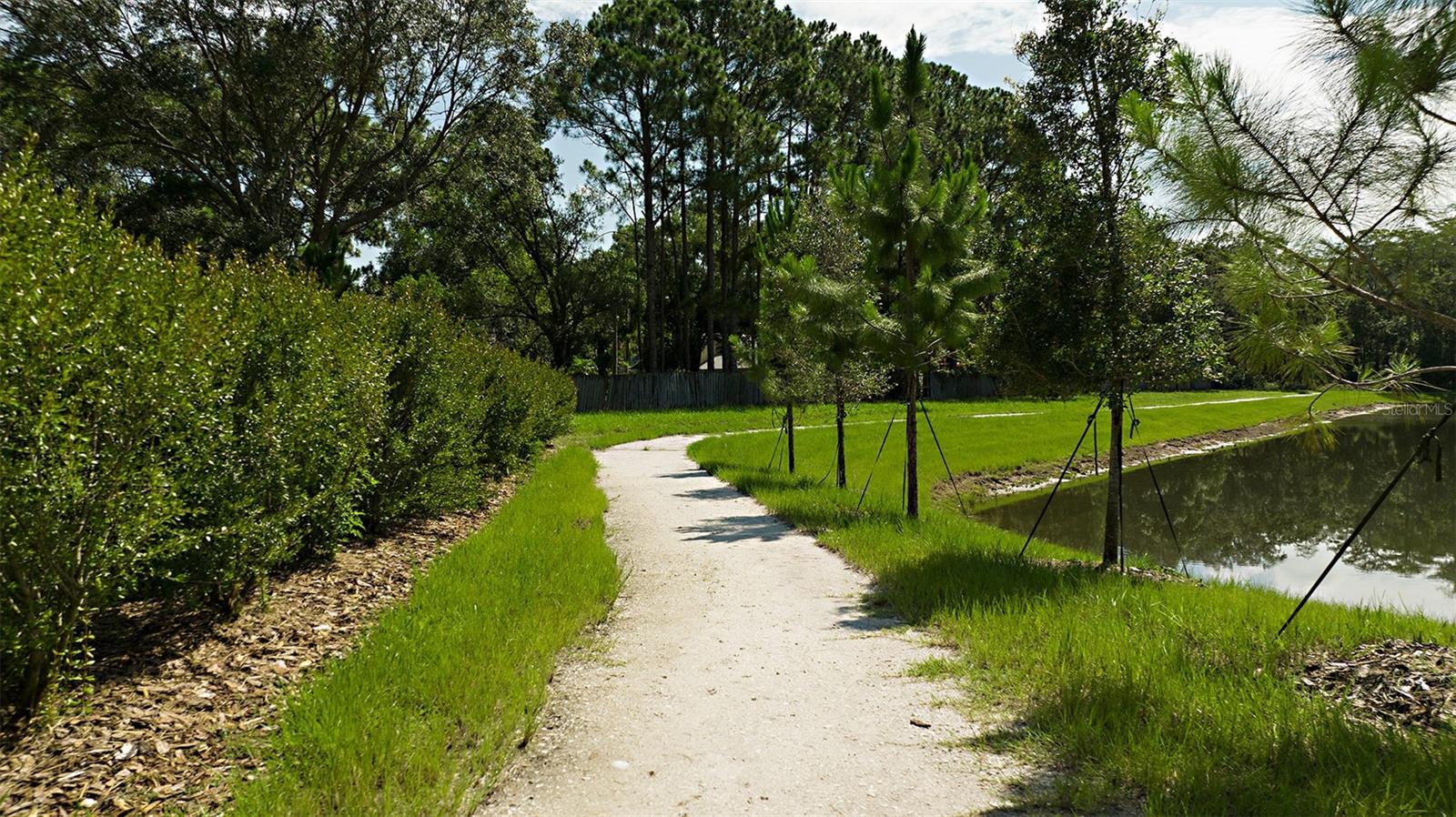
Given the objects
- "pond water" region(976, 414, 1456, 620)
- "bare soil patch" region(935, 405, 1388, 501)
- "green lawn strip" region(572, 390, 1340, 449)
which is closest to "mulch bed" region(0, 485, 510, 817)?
"pond water" region(976, 414, 1456, 620)

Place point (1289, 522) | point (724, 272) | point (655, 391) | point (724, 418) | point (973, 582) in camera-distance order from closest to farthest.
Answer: point (973, 582) < point (1289, 522) < point (724, 418) < point (724, 272) < point (655, 391)

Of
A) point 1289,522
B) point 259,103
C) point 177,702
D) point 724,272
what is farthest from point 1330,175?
point 724,272

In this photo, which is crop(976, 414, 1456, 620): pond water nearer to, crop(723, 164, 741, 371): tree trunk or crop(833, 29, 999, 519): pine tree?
crop(833, 29, 999, 519): pine tree

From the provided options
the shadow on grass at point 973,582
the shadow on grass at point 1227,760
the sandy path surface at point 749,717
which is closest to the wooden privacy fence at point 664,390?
the shadow on grass at point 973,582

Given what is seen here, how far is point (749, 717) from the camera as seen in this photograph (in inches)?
176

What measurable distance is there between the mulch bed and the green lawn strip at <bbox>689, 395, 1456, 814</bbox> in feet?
12.8

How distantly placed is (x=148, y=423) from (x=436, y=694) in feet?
6.86

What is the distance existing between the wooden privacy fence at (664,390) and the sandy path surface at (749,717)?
33577 millimetres

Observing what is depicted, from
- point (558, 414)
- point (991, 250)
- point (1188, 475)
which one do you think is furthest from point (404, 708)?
point (1188, 475)

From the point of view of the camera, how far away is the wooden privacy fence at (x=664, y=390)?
41.2 meters

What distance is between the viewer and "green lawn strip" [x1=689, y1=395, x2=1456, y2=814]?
338cm

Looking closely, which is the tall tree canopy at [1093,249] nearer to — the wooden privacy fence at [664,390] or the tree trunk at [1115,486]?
the tree trunk at [1115,486]

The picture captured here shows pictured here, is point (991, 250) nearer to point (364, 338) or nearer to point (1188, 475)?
point (364, 338)

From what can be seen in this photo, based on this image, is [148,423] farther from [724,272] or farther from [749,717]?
[724,272]
